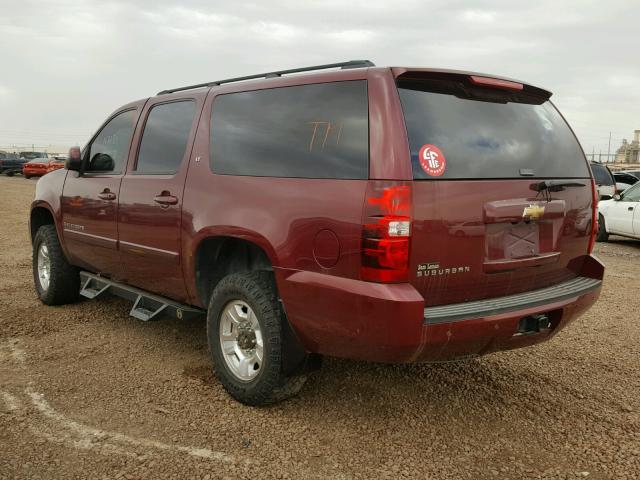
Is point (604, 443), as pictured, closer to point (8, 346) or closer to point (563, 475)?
point (563, 475)

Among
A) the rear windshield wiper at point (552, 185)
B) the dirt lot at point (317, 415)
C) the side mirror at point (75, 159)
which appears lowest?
the dirt lot at point (317, 415)

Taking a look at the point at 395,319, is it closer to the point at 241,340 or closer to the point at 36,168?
the point at 241,340

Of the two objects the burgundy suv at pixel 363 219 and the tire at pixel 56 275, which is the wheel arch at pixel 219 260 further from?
the tire at pixel 56 275

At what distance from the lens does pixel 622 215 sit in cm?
1106

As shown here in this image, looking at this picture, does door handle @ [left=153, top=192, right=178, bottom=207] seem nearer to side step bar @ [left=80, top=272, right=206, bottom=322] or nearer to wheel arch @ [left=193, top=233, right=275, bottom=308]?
wheel arch @ [left=193, top=233, right=275, bottom=308]

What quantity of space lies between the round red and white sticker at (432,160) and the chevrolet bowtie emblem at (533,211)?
0.56 meters

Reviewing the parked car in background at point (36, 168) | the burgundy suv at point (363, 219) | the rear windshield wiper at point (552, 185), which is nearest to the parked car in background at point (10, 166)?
the parked car in background at point (36, 168)

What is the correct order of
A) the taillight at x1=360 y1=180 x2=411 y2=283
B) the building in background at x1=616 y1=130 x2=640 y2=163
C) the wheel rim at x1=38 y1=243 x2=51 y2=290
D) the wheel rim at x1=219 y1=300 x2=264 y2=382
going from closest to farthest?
1. the taillight at x1=360 y1=180 x2=411 y2=283
2. the wheel rim at x1=219 y1=300 x2=264 y2=382
3. the wheel rim at x1=38 y1=243 x2=51 y2=290
4. the building in background at x1=616 y1=130 x2=640 y2=163

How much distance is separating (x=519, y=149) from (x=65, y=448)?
288 centimetres

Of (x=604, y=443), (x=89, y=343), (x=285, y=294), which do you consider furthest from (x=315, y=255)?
(x=89, y=343)

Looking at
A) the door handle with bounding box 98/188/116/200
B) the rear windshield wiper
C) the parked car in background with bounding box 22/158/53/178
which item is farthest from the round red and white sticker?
the parked car in background with bounding box 22/158/53/178

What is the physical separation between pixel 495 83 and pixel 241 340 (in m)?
2.07

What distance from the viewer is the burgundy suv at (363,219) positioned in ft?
9.06

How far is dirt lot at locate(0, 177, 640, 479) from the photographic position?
2.85m
